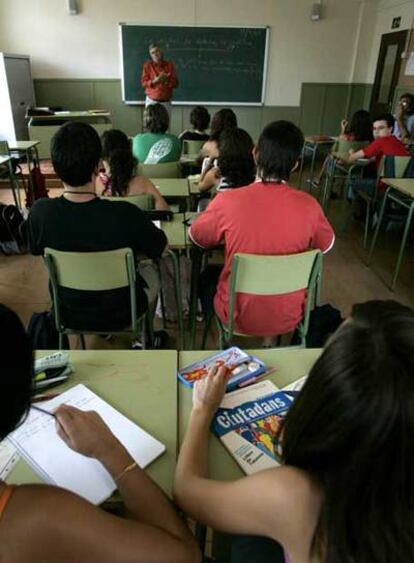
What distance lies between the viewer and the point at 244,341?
105 inches

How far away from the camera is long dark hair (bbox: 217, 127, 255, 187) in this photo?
2.48 m

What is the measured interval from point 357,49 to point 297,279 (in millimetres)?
7203

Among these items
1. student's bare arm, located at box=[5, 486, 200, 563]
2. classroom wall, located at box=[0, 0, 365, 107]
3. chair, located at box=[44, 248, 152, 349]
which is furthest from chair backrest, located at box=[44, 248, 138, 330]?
classroom wall, located at box=[0, 0, 365, 107]

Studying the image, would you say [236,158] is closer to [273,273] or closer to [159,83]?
[273,273]

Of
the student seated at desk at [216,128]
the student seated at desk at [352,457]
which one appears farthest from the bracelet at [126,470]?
the student seated at desk at [216,128]

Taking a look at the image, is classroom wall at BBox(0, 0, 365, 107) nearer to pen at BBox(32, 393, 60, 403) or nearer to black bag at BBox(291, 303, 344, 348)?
black bag at BBox(291, 303, 344, 348)

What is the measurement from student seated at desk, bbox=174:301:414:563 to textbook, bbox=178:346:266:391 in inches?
17.1

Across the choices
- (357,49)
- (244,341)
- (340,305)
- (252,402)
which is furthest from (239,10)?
(252,402)

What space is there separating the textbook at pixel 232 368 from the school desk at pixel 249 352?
0.03 m

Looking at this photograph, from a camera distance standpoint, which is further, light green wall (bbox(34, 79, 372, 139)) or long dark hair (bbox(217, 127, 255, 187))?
light green wall (bbox(34, 79, 372, 139))

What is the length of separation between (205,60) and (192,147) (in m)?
3.67

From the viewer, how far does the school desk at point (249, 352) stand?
0.90m

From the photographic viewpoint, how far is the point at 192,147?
4348 mm

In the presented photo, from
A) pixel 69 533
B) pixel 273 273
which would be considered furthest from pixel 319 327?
pixel 69 533
